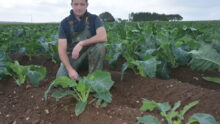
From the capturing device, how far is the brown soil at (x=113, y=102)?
8.77ft

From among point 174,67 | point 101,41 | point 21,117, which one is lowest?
point 21,117

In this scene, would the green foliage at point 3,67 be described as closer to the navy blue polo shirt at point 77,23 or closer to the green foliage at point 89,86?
the navy blue polo shirt at point 77,23

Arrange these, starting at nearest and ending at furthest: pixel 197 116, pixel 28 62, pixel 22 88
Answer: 1. pixel 197 116
2. pixel 22 88
3. pixel 28 62

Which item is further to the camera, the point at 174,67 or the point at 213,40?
the point at 174,67

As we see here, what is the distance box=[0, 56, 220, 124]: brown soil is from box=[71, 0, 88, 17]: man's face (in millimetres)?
1010

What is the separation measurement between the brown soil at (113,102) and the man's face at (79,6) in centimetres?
101

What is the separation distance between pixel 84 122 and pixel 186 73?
210 cm

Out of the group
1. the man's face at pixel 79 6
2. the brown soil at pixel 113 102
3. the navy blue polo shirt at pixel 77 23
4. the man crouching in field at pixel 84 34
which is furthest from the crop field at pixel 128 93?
the man's face at pixel 79 6

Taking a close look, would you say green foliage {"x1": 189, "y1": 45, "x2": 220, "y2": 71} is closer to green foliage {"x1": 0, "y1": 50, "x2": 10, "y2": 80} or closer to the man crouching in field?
the man crouching in field

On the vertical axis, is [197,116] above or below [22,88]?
above

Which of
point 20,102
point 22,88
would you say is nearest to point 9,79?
point 22,88

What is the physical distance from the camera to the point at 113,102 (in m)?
3.06

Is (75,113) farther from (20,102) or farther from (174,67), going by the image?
(174,67)

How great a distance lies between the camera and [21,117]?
2865 mm
